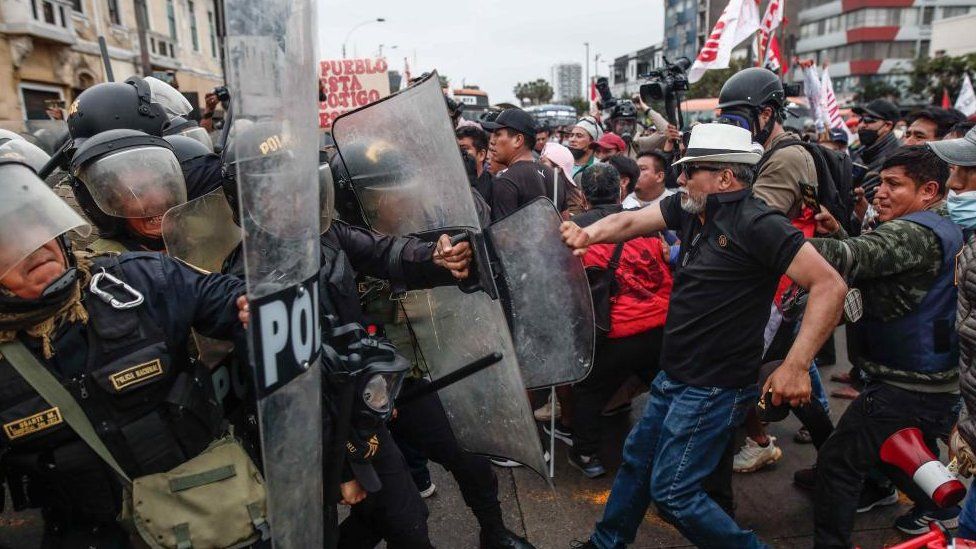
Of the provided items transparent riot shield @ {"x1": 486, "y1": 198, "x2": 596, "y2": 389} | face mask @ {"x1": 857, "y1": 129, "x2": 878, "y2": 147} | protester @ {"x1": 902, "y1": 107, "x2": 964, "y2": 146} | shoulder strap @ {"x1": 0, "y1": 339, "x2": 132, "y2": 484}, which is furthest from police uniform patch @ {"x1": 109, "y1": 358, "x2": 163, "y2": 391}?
face mask @ {"x1": 857, "y1": 129, "x2": 878, "y2": 147}

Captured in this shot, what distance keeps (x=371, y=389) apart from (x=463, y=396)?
0.69 m

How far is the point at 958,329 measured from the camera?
202cm

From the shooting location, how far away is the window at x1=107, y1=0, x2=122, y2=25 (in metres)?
22.3

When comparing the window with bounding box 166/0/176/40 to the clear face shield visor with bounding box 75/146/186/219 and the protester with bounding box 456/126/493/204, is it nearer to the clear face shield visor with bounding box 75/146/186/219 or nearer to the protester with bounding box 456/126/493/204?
the protester with bounding box 456/126/493/204

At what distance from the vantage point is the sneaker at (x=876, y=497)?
10.3 feet

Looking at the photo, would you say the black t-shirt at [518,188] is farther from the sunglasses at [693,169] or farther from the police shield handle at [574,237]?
the police shield handle at [574,237]

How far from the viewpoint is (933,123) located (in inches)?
199

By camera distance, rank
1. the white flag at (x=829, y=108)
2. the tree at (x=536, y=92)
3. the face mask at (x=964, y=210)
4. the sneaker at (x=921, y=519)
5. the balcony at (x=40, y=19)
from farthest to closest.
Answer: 1. the tree at (x=536, y=92)
2. the balcony at (x=40, y=19)
3. the white flag at (x=829, y=108)
4. the sneaker at (x=921, y=519)
5. the face mask at (x=964, y=210)

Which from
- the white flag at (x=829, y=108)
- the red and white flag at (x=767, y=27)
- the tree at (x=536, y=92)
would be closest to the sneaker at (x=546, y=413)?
the red and white flag at (x=767, y=27)

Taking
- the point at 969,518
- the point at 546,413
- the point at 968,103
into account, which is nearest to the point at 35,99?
the point at 546,413

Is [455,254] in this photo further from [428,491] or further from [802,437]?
[802,437]

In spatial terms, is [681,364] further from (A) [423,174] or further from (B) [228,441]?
(B) [228,441]

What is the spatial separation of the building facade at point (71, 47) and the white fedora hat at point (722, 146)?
52.1 ft

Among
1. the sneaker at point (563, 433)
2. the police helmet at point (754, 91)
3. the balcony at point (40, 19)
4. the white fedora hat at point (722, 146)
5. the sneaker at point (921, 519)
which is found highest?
the balcony at point (40, 19)
